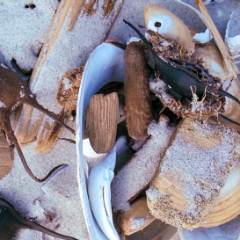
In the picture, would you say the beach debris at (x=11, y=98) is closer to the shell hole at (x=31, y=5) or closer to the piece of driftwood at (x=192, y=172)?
the shell hole at (x=31, y=5)

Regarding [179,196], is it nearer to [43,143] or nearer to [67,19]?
[43,143]

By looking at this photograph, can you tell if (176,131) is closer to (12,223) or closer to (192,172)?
→ (192,172)

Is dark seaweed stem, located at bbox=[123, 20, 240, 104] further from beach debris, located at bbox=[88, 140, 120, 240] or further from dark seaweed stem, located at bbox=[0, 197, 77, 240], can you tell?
dark seaweed stem, located at bbox=[0, 197, 77, 240]

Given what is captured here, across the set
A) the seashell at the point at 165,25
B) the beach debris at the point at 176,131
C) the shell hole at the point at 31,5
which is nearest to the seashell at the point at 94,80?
the beach debris at the point at 176,131

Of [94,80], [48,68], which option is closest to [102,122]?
[94,80]

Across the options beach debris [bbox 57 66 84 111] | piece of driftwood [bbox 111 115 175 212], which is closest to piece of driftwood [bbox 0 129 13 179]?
beach debris [bbox 57 66 84 111]
